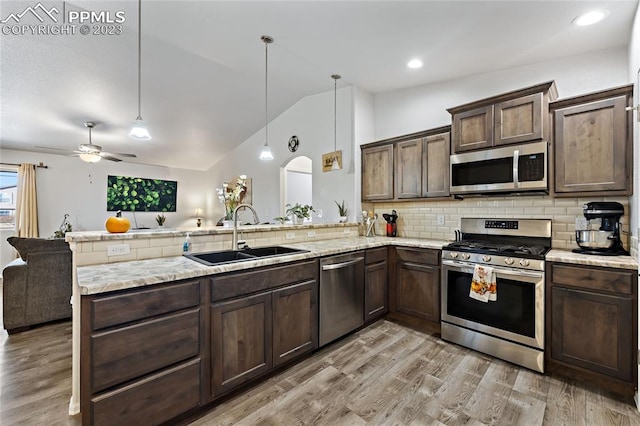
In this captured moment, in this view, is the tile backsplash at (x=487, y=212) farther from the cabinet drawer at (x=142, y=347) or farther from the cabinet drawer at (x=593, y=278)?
the cabinet drawer at (x=142, y=347)

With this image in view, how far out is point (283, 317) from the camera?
2178 mm

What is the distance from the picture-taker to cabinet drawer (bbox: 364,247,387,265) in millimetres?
2969

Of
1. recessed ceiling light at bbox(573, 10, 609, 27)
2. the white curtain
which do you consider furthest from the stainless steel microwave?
the white curtain

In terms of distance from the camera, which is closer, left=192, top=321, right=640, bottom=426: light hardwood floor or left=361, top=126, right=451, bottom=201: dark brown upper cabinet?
left=192, top=321, right=640, bottom=426: light hardwood floor

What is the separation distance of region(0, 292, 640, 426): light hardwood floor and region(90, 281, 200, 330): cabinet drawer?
29.9 inches

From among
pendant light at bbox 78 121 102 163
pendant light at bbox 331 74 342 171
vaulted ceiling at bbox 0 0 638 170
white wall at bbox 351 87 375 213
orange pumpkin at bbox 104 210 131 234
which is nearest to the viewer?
orange pumpkin at bbox 104 210 131 234

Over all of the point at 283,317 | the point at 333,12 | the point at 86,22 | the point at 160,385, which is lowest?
the point at 160,385

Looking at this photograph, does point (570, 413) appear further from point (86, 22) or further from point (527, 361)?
point (86, 22)

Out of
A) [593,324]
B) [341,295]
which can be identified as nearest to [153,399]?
[341,295]

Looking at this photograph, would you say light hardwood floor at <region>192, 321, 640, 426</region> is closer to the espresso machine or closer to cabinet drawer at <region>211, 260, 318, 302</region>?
cabinet drawer at <region>211, 260, 318, 302</region>

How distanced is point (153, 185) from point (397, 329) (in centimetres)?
684

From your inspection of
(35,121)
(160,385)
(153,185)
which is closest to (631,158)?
(160,385)

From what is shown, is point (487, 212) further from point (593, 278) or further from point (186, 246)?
point (186, 246)

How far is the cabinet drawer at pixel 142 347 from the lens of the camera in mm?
1365
